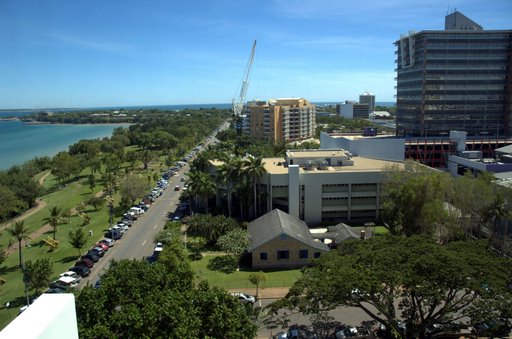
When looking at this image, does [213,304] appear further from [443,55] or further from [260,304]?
[443,55]

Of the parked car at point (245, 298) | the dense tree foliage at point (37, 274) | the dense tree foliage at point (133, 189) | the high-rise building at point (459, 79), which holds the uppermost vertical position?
the high-rise building at point (459, 79)

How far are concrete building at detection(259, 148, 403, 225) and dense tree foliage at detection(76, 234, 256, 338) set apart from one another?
3568 centimetres

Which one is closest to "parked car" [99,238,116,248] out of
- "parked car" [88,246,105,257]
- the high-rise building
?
"parked car" [88,246,105,257]

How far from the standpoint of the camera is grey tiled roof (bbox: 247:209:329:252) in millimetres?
46219

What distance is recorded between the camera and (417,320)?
96.8 ft

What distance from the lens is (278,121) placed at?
148250 mm

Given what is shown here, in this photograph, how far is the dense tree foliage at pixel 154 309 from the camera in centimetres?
2005

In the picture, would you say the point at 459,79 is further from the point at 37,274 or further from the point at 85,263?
the point at 37,274

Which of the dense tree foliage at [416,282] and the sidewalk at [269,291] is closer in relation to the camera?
the dense tree foliage at [416,282]

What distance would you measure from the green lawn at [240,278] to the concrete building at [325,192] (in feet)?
55.1

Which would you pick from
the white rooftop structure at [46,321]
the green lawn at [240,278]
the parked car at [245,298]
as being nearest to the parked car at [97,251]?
the green lawn at [240,278]

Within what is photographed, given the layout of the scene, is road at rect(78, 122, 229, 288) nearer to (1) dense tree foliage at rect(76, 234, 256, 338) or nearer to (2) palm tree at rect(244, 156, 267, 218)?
(1) dense tree foliage at rect(76, 234, 256, 338)

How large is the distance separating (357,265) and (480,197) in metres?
25.0

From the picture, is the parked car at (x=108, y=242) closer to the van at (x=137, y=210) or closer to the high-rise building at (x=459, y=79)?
the van at (x=137, y=210)
